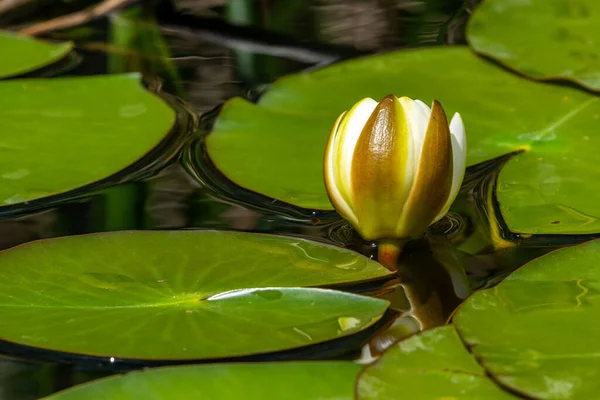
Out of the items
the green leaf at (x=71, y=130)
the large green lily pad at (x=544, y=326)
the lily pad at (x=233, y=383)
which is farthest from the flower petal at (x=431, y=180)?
the green leaf at (x=71, y=130)

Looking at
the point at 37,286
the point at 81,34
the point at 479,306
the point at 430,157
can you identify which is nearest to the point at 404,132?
the point at 430,157

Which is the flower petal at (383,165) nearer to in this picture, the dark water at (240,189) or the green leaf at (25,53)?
the dark water at (240,189)

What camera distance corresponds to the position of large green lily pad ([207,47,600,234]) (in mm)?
1069

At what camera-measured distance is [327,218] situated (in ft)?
3.53

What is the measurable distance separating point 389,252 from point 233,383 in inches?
11.3

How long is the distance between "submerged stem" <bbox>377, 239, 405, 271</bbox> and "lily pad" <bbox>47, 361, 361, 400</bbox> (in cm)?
21

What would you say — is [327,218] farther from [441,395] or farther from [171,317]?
[441,395]

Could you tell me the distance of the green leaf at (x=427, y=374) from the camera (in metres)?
0.70

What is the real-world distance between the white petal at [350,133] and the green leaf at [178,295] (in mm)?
87

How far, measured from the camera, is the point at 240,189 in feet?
3.80

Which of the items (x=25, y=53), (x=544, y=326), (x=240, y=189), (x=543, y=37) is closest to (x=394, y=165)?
(x=544, y=326)

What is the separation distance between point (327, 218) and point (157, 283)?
257mm

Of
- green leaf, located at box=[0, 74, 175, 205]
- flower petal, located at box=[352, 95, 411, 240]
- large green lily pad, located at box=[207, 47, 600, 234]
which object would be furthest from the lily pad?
green leaf, located at box=[0, 74, 175, 205]

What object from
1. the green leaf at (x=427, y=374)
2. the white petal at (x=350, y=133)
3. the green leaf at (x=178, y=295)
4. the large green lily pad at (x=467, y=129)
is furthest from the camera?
the large green lily pad at (x=467, y=129)
